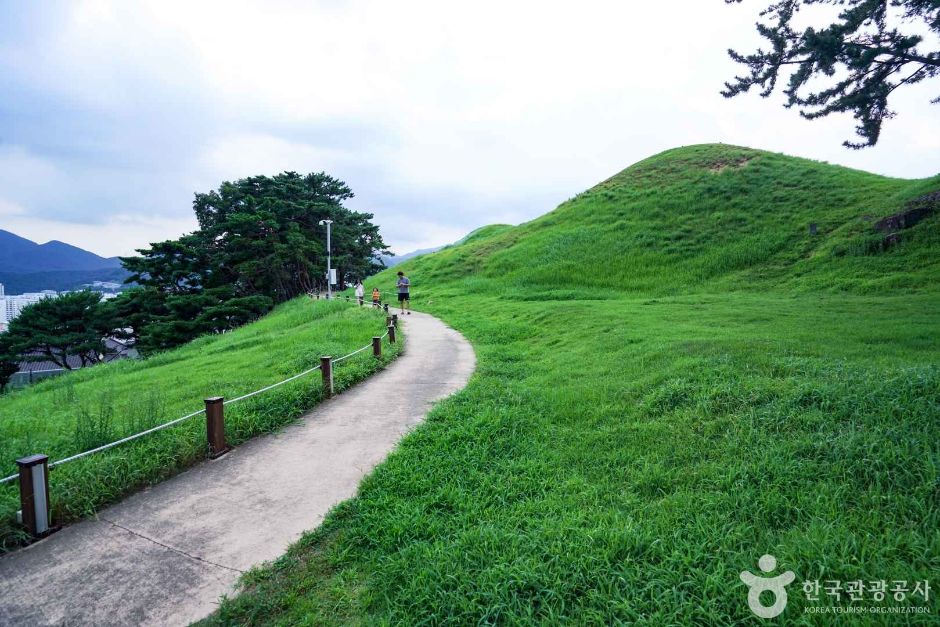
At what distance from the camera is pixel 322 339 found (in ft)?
43.3

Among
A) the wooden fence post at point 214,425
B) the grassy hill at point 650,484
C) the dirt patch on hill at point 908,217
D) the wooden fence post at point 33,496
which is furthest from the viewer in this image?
the dirt patch on hill at point 908,217

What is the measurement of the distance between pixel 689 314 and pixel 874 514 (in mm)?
10627

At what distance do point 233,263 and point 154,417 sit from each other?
30540 mm

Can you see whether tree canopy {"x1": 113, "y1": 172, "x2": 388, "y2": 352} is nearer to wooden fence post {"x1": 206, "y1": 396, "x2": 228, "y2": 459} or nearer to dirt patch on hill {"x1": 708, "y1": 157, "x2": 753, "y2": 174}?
wooden fence post {"x1": 206, "y1": 396, "x2": 228, "y2": 459}

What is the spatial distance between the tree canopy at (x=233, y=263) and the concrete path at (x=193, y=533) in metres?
27.8

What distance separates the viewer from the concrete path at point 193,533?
329 cm

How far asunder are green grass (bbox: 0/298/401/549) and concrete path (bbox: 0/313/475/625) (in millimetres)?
276

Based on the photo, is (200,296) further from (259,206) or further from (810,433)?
(810,433)

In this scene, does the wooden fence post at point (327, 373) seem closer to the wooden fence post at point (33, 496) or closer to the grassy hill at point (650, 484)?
the grassy hill at point (650, 484)

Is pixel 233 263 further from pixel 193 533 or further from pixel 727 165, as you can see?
pixel 727 165

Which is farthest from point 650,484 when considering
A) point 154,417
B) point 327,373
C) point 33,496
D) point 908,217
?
point 908,217

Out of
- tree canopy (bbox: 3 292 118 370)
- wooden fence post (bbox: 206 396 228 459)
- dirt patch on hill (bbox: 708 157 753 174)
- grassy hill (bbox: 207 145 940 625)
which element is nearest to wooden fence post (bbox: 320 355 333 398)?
wooden fence post (bbox: 206 396 228 459)

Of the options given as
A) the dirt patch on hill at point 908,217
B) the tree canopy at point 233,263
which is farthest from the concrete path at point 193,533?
the tree canopy at point 233,263

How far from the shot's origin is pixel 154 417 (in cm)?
624
